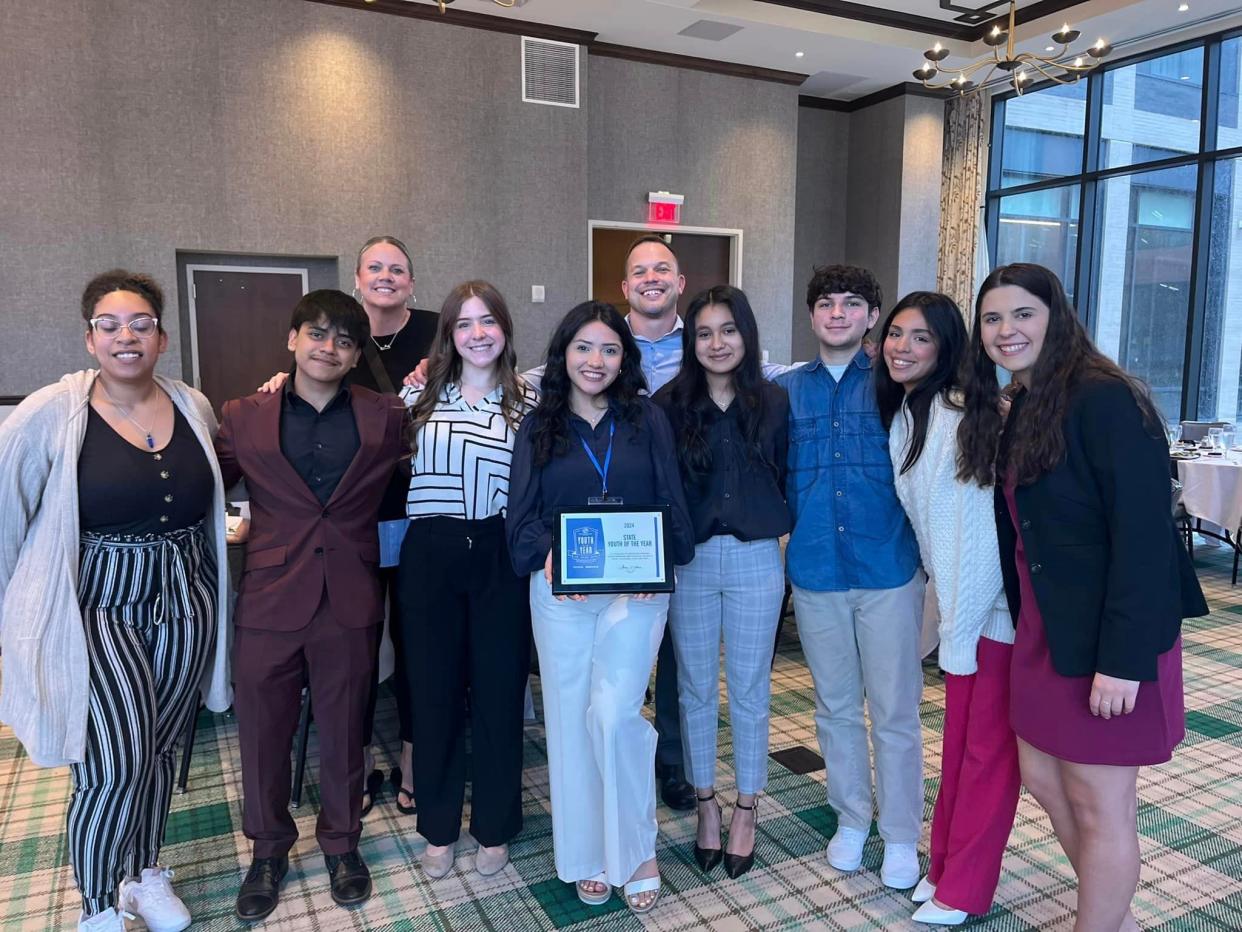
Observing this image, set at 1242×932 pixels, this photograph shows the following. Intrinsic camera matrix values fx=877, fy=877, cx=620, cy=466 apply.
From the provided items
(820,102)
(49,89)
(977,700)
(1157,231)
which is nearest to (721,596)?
(977,700)

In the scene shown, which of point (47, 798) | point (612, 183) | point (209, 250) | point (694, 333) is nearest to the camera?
point (694, 333)

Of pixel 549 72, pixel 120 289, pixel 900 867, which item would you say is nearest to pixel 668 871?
pixel 900 867

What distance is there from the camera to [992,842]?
7.14 ft

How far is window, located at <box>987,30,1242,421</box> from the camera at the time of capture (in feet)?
24.4

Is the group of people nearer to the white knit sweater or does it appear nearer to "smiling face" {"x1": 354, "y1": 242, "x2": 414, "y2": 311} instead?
the white knit sweater

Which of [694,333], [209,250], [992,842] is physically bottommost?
[992,842]

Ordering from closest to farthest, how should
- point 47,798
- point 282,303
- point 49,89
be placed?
point 47,798 → point 49,89 → point 282,303

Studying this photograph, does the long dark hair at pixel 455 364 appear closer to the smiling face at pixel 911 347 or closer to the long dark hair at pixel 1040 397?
the smiling face at pixel 911 347

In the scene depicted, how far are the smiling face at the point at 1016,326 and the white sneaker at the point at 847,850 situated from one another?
139 centimetres

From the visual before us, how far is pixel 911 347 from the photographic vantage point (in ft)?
7.28

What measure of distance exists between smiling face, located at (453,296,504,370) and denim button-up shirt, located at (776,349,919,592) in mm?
849

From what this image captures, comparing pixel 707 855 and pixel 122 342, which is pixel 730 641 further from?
pixel 122 342

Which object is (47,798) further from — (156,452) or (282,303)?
(282,303)

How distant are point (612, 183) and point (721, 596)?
6080 mm
